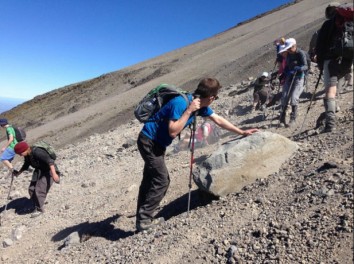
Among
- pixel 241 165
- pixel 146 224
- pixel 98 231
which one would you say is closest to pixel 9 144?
pixel 98 231

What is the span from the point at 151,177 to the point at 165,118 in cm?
92

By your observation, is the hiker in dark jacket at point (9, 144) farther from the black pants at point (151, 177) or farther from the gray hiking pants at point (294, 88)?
the gray hiking pants at point (294, 88)

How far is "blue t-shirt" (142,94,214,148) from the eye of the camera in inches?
177

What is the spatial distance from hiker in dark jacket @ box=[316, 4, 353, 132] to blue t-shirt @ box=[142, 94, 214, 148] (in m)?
2.22

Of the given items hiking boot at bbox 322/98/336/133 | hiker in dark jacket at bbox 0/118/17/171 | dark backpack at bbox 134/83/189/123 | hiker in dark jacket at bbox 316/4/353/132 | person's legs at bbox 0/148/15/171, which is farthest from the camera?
person's legs at bbox 0/148/15/171

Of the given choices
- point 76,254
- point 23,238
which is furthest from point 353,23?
point 23,238

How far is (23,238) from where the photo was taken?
7.32 m

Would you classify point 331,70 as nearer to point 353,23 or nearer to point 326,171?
point 353,23

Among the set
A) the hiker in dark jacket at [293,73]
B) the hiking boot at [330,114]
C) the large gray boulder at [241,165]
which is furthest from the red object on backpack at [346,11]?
the hiker in dark jacket at [293,73]

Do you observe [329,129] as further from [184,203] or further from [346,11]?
[184,203]

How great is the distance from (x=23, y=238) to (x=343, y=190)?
19.4ft

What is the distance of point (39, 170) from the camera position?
8.30 meters

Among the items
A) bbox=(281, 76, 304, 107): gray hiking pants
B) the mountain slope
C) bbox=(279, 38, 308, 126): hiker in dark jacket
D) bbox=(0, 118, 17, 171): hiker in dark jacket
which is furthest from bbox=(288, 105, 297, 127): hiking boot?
the mountain slope

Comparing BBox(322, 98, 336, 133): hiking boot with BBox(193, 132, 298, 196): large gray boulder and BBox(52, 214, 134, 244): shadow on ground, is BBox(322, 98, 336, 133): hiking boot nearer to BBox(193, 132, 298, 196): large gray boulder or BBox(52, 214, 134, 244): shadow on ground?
BBox(193, 132, 298, 196): large gray boulder
